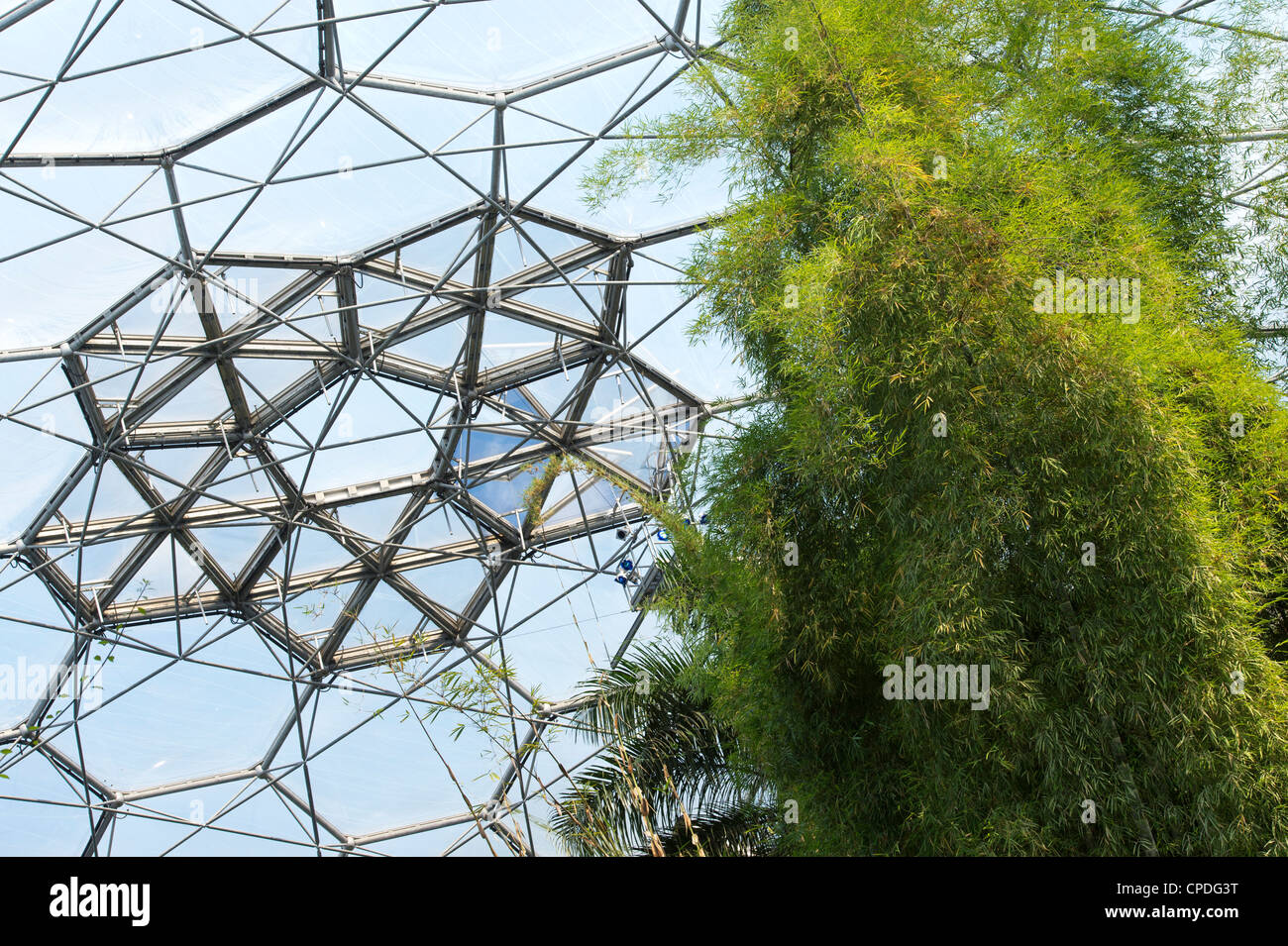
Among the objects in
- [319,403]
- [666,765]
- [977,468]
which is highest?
[319,403]

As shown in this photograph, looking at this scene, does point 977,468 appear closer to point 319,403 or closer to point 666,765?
point 666,765

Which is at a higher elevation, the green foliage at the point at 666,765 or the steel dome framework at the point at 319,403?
the steel dome framework at the point at 319,403

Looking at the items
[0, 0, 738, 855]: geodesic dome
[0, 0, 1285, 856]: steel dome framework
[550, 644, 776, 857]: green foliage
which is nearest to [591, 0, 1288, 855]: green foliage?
[0, 0, 1285, 856]: steel dome framework

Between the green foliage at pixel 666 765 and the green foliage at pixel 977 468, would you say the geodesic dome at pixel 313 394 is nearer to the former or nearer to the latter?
the green foliage at pixel 666 765

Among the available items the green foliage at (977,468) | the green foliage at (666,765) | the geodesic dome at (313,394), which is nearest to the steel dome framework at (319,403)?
the geodesic dome at (313,394)

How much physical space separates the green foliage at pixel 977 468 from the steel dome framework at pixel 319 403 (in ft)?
7.13

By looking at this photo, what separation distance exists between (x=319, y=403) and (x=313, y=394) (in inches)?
12.4

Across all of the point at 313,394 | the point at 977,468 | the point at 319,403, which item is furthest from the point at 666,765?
the point at 319,403

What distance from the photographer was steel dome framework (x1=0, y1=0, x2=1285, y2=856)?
13172mm

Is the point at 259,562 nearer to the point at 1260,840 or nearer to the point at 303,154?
the point at 303,154

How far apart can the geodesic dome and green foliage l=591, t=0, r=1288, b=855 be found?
276 centimetres

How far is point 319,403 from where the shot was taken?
1839 cm

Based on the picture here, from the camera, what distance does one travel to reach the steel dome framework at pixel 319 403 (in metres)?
13.2

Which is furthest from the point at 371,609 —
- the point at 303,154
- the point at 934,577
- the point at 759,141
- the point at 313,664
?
the point at 934,577
